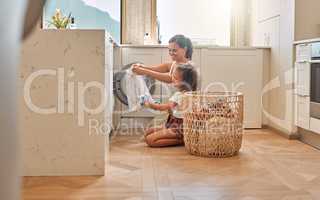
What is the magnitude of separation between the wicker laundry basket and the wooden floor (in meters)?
0.10

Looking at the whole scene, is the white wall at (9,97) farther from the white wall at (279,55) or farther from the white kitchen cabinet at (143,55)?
the white kitchen cabinet at (143,55)

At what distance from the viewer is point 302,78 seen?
349cm

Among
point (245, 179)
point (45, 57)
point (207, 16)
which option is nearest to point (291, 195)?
point (245, 179)

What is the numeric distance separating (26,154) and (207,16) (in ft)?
10.6

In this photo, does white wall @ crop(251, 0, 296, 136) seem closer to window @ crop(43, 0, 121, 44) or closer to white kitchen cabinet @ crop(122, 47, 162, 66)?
white kitchen cabinet @ crop(122, 47, 162, 66)

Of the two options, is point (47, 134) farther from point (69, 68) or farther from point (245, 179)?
point (245, 179)

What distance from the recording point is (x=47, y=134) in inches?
91.7

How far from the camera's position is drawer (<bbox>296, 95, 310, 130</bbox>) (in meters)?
3.41

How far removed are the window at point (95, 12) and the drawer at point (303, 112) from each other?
87.8 inches

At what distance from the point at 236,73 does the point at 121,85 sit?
122cm

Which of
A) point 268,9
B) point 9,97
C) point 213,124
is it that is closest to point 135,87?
point 213,124

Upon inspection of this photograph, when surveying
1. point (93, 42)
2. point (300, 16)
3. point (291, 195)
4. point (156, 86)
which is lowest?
point (291, 195)

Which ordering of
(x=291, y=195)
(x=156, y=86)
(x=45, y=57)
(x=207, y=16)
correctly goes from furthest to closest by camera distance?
(x=207, y=16), (x=156, y=86), (x=45, y=57), (x=291, y=195)

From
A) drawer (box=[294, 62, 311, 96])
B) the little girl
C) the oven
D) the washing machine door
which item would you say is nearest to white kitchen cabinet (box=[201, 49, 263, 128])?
the washing machine door
